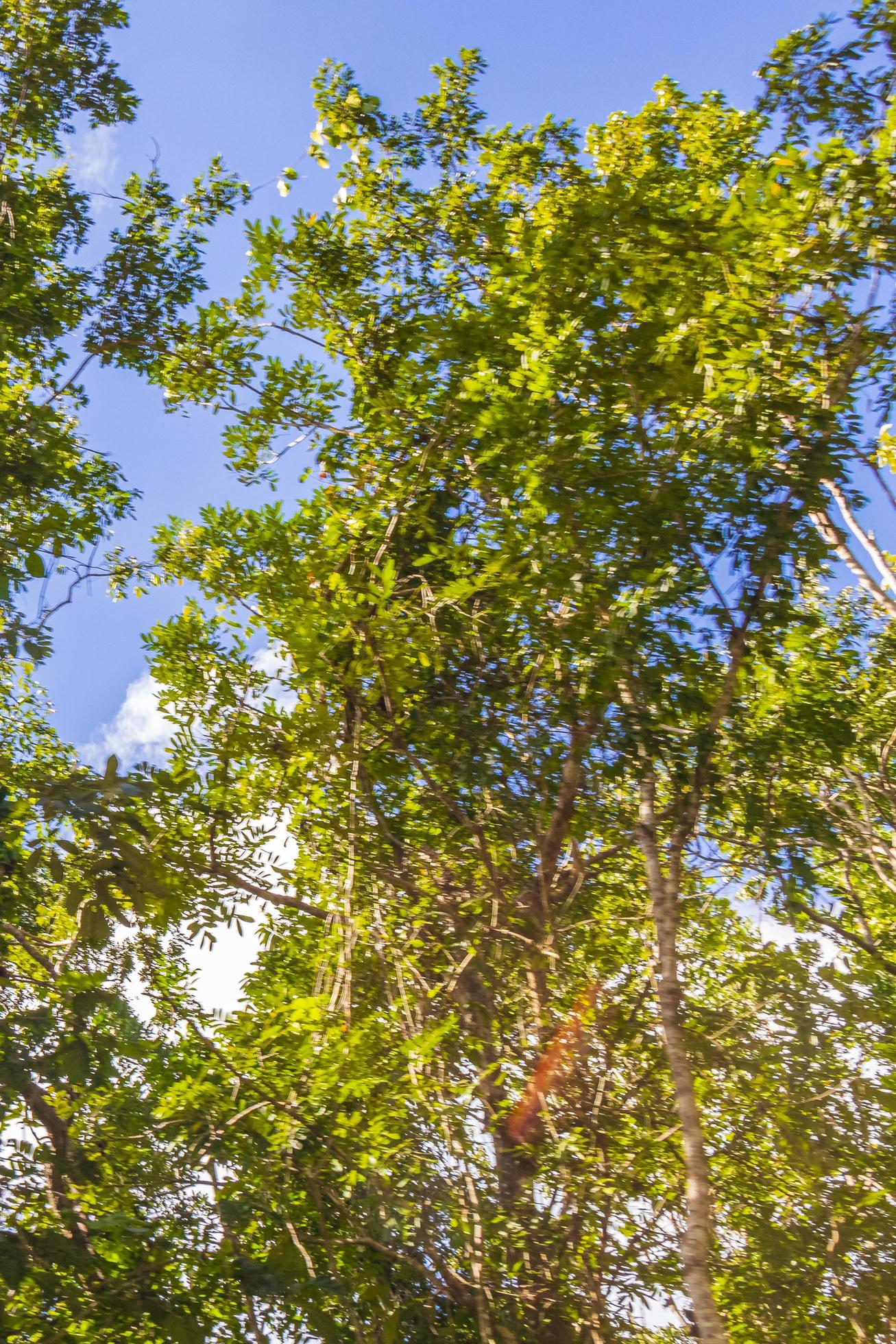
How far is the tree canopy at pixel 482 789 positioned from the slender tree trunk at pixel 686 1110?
19mm

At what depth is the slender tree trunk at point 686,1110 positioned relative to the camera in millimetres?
3604

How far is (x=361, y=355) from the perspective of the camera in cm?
629

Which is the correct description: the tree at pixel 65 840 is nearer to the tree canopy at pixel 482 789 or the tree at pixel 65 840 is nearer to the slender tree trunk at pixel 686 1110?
the tree canopy at pixel 482 789

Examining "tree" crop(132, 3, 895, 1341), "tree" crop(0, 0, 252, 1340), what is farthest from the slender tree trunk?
"tree" crop(0, 0, 252, 1340)

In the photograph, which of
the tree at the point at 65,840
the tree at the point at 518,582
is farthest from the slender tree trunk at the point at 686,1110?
the tree at the point at 65,840

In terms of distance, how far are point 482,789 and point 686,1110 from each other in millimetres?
1827

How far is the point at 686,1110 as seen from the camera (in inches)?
154

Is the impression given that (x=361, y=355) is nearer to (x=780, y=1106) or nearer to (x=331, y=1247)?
(x=331, y=1247)

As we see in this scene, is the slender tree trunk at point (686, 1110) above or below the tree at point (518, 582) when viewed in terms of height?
below

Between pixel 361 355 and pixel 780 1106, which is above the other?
pixel 361 355

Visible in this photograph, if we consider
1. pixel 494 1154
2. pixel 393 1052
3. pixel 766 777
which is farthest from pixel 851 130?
pixel 494 1154

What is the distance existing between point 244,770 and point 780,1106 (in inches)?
168

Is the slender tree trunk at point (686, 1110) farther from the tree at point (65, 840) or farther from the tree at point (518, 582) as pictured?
the tree at point (65, 840)

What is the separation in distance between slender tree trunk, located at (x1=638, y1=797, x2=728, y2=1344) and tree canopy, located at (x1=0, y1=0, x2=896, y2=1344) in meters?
0.02
